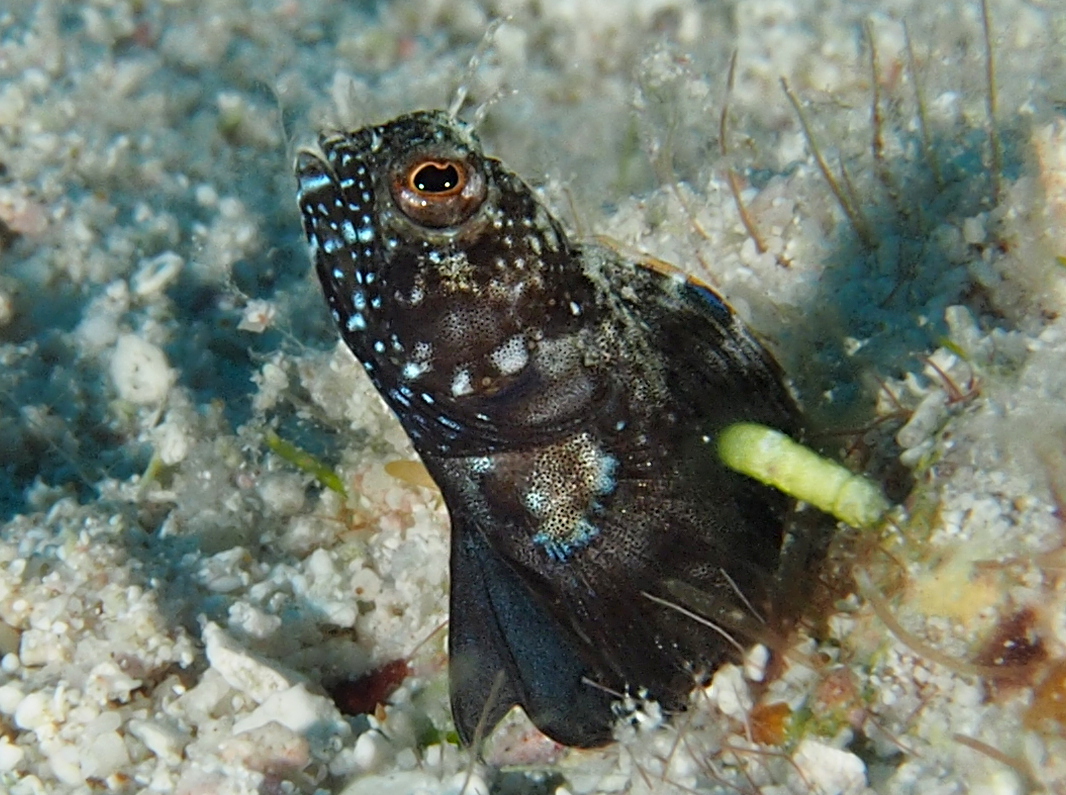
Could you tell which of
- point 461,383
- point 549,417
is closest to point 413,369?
point 461,383

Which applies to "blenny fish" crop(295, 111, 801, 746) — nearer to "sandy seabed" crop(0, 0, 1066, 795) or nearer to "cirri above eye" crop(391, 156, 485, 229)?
"cirri above eye" crop(391, 156, 485, 229)

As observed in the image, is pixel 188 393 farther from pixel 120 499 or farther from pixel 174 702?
pixel 174 702

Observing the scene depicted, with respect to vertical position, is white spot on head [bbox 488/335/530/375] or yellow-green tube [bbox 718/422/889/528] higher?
white spot on head [bbox 488/335/530/375]

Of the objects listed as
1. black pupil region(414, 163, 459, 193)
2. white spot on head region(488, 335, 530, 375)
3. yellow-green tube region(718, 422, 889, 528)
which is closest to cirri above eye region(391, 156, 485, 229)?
black pupil region(414, 163, 459, 193)

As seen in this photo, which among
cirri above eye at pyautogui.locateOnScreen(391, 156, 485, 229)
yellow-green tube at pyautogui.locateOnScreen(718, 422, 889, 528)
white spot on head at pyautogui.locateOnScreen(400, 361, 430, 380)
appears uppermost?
cirri above eye at pyautogui.locateOnScreen(391, 156, 485, 229)

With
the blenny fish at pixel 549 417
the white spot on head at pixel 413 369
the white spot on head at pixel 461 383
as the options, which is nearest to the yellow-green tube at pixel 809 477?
the blenny fish at pixel 549 417

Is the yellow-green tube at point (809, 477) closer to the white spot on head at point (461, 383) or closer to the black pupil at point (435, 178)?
the white spot on head at point (461, 383)

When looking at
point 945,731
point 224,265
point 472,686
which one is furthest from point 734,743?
point 224,265
